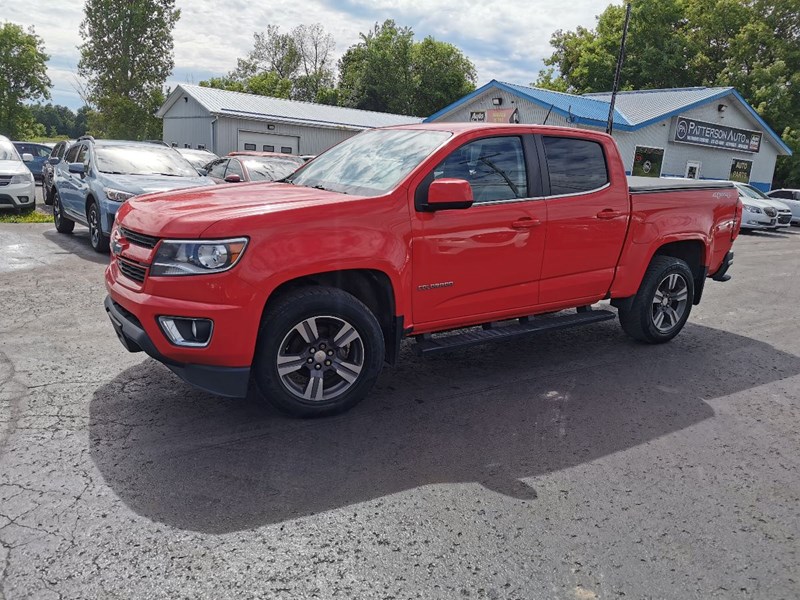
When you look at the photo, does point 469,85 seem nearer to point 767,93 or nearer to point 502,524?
point 767,93

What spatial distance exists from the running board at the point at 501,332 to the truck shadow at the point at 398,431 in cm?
39

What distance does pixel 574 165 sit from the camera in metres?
5.22

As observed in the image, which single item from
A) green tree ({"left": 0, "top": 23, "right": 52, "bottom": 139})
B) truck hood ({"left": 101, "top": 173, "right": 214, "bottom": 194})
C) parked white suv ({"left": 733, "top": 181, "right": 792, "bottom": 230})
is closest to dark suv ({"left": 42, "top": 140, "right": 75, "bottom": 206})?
truck hood ({"left": 101, "top": 173, "right": 214, "bottom": 194})

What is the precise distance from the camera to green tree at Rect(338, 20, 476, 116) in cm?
5259

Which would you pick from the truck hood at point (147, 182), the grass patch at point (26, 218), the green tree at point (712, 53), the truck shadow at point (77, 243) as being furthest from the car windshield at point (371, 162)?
the green tree at point (712, 53)

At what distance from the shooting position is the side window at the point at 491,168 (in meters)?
4.53

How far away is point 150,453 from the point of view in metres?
3.55

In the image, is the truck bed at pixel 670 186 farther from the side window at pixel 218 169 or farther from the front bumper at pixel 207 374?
the side window at pixel 218 169

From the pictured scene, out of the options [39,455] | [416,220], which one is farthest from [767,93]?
[39,455]

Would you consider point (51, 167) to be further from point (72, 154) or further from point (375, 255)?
point (375, 255)

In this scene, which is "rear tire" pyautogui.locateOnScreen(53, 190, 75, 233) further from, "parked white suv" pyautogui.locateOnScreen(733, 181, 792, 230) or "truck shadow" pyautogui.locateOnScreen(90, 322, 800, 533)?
"parked white suv" pyautogui.locateOnScreen(733, 181, 792, 230)

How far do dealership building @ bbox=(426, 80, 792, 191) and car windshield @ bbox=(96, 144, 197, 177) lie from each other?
16.2 metres

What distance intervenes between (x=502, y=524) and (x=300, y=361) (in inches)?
63.4

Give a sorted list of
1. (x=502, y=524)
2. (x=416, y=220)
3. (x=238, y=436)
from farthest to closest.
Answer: (x=416, y=220) → (x=238, y=436) → (x=502, y=524)
